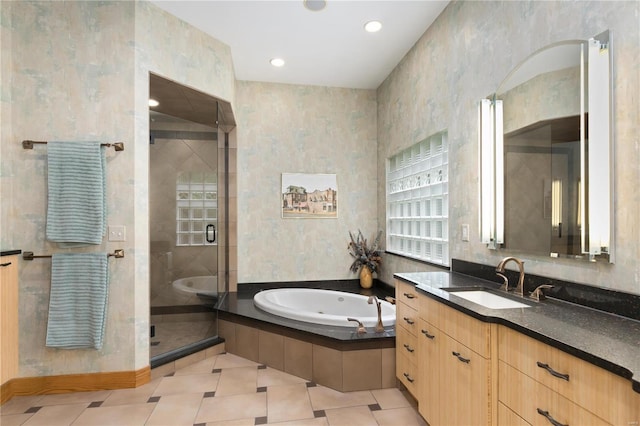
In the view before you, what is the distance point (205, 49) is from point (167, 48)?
1.38 feet

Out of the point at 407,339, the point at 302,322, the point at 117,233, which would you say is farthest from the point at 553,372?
the point at 117,233

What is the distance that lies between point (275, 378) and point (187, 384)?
2.19 ft

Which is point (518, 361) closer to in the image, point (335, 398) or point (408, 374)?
point (408, 374)

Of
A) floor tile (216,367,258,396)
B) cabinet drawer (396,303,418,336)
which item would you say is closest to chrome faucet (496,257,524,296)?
cabinet drawer (396,303,418,336)

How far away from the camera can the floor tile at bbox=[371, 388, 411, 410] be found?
2.32m

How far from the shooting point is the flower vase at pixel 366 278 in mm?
4215

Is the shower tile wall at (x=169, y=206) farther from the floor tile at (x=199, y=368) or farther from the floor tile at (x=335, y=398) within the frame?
the floor tile at (x=335, y=398)

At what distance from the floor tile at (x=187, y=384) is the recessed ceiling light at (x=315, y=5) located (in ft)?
9.91

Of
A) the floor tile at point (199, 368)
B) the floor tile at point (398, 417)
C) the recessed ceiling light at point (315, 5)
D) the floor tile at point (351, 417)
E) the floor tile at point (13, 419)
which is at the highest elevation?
the recessed ceiling light at point (315, 5)

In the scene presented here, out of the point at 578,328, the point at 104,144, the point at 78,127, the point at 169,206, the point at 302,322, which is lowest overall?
the point at 302,322

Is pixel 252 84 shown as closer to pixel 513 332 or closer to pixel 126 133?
pixel 126 133

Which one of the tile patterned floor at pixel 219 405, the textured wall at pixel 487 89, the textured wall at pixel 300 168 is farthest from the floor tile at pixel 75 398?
the textured wall at pixel 487 89

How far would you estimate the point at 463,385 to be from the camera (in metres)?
1.59

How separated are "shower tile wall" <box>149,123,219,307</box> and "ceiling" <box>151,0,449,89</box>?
93 cm
